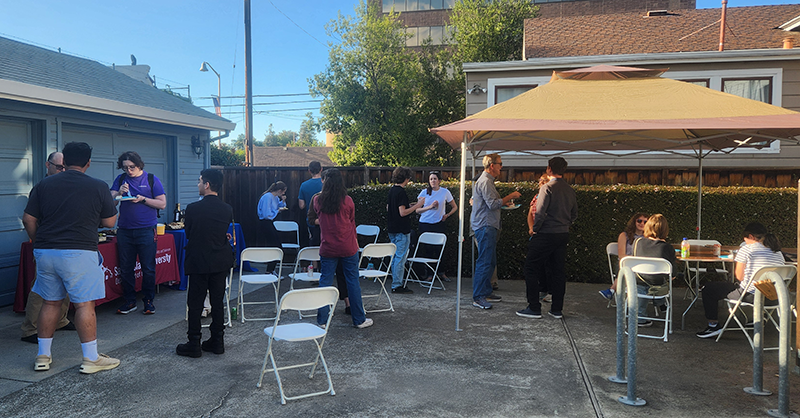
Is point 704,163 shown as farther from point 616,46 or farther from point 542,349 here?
point 542,349

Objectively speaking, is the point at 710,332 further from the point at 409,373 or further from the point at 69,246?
the point at 69,246

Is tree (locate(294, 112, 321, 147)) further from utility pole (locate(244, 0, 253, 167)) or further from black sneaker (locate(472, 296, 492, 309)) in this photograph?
black sneaker (locate(472, 296, 492, 309))

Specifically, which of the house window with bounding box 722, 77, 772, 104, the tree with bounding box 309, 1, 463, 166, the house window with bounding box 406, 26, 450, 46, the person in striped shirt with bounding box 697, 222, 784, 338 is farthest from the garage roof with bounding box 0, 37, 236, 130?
the house window with bounding box 406, 26, 450, 46

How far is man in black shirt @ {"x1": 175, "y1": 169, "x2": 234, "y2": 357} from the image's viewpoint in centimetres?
423

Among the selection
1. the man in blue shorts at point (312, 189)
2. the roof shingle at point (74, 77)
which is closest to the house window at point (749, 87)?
the man in blue shorts at point (312, 189)

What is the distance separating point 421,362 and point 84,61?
882 cm

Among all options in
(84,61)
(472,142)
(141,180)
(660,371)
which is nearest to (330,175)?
(472,142)

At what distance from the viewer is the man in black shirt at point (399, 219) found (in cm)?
669

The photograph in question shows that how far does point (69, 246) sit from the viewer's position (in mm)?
3857

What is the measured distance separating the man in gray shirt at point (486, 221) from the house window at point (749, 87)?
20.0 feet

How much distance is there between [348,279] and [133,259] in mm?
2584

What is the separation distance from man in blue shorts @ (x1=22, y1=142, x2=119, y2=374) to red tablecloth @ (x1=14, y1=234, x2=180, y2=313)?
1608 mm

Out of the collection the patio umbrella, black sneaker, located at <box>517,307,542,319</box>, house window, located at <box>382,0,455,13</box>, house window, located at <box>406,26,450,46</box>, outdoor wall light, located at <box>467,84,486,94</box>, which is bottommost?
black sneaker, located at <box>517,307,542,319</box>

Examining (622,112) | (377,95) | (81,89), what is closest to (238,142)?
(377,95)
